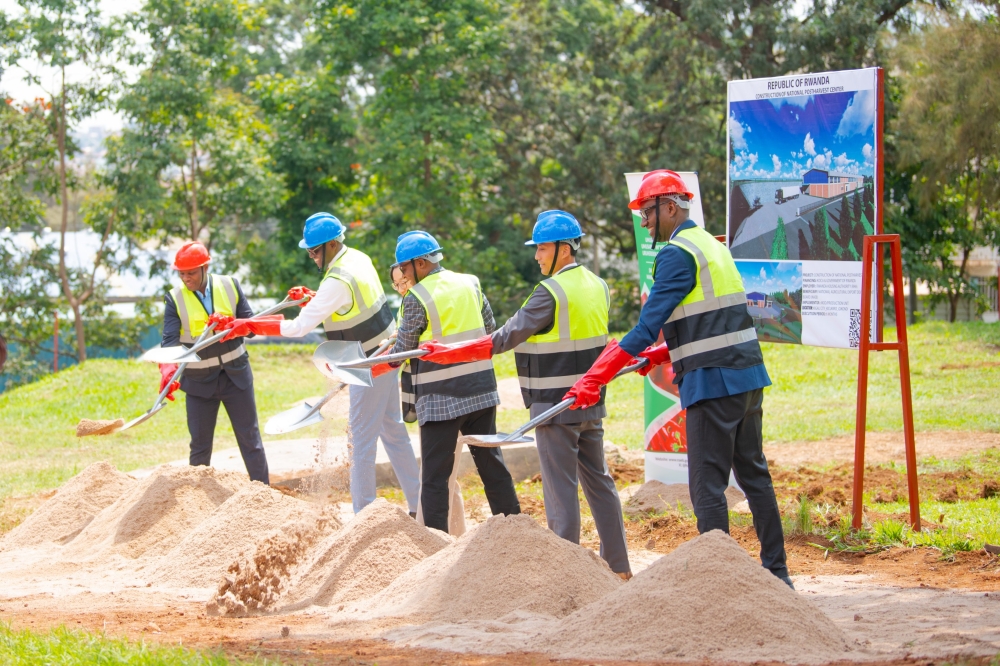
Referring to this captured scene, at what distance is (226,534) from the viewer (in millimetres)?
6402

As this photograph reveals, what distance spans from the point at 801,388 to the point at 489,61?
10.3 metres

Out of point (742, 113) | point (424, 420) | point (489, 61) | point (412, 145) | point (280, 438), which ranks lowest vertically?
point (280, 438)

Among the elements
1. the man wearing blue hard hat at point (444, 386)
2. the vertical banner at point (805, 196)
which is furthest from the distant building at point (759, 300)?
the man wearing blue hard hat at point (444, 386)

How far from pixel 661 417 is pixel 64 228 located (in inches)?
579

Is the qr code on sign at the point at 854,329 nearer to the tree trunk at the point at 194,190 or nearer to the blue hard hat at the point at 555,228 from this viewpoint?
the blue hard hat at the point at 555,228

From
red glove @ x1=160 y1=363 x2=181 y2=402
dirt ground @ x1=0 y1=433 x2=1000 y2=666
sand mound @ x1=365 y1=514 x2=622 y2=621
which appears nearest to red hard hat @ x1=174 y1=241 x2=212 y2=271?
red glove @ x1=160 y1=363 x2=181 y2=402

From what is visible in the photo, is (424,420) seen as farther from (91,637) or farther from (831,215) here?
(831,215)

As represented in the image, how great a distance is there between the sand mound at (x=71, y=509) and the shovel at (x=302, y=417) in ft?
5.26

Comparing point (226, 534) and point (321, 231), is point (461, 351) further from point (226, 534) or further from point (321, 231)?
point (226, 534)

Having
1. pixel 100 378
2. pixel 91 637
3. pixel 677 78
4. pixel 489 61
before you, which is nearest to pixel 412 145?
→ pixel 489 61

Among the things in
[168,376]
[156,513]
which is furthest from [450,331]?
[168,376]

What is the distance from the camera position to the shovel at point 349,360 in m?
5.81

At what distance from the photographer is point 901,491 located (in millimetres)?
7867

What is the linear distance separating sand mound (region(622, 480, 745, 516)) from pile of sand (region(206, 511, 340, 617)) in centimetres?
243
